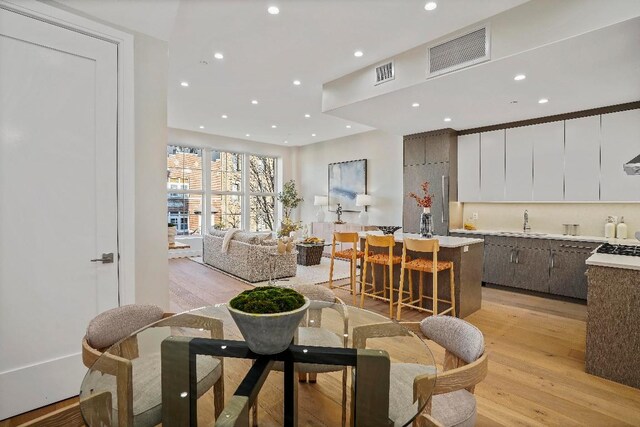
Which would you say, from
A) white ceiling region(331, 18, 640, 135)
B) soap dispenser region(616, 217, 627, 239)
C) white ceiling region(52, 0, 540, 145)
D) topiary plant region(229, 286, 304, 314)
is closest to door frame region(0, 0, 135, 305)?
white ceiling region(52, 0, 540, 145)

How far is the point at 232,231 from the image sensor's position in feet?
19.5

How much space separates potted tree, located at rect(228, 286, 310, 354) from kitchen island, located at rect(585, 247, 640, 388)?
8.47ft

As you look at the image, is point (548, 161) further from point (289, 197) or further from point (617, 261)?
point (289, 197)

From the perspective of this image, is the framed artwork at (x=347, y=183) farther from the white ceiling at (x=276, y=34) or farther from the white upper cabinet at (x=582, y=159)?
the white upper cabinet at (x=582, y=159)

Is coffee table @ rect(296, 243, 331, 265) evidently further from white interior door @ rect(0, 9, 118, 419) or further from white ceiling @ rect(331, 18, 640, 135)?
white interior door @ rect(0, 9, 118, 419)

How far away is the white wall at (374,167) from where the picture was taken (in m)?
7.38

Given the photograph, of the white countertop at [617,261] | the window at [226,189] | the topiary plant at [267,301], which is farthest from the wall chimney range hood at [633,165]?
the window at [226,189]

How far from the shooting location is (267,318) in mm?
1100

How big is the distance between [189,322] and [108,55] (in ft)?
6.51

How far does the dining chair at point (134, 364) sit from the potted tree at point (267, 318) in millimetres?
316

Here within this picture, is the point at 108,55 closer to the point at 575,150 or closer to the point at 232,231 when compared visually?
the point at 232,231

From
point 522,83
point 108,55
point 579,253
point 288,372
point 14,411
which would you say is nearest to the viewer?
point 288,372

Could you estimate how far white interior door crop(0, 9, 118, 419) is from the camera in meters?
1.95

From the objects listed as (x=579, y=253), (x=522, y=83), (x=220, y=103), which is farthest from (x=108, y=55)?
(x=579, y=253)
